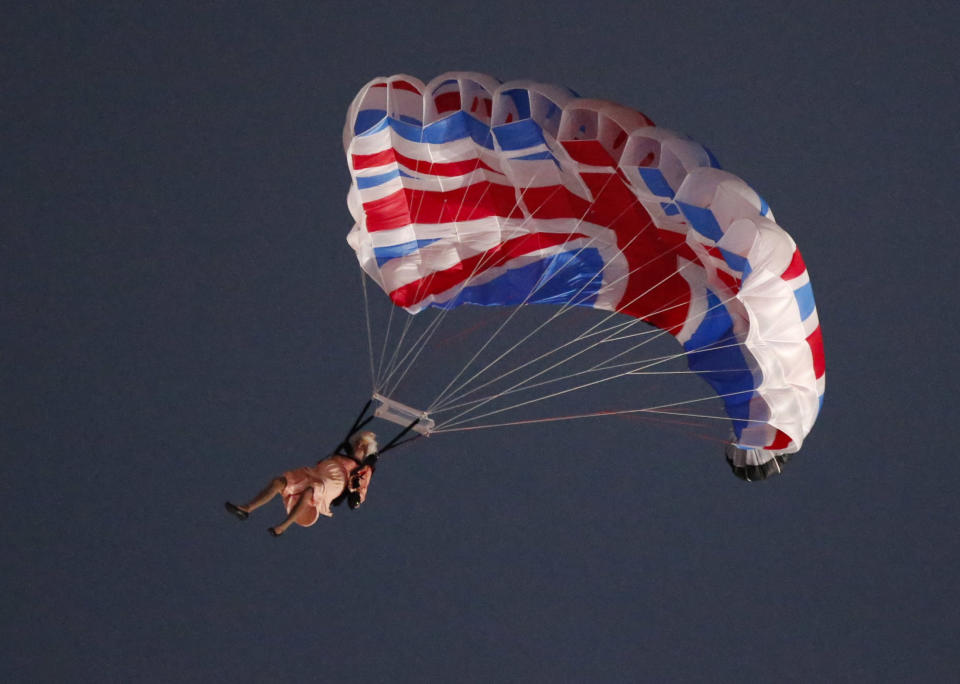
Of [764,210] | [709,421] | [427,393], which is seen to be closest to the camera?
[764,210]

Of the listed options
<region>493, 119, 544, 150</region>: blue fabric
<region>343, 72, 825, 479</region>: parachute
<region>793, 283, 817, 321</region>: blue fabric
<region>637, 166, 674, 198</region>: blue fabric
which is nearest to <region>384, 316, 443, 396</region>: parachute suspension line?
<region>343, 72, 825, 479</region>: parachute

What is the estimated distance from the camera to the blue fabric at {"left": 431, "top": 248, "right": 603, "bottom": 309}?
697 cm

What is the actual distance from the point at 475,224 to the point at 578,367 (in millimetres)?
3147

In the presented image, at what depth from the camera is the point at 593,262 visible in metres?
6.91

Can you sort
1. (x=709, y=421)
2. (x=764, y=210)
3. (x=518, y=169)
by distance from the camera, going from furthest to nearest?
(x=709, y=421)
(x=518, y=169)
(x=764, y=210)

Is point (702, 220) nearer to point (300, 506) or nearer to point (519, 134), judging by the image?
point (519, 134)

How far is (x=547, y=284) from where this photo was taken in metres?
7.12

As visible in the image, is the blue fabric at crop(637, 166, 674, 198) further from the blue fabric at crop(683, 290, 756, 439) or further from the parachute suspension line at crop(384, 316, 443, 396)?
the parachute suspension line at crop(384, 316, 443, 396)

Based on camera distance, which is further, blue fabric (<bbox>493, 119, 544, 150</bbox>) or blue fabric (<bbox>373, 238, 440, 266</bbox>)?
blue fabric (<bbox>373, 238, 440, 266</bbox>)

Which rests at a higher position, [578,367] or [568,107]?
[578,367]

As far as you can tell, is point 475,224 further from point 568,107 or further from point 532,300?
point 568,107

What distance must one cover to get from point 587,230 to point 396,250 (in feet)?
2.89

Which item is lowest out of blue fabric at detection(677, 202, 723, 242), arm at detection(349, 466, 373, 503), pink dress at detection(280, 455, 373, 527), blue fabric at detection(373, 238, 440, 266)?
pink dress at detection(280, 455, 373, 527)

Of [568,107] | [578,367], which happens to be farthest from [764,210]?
[578,367]
